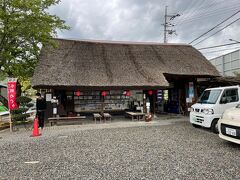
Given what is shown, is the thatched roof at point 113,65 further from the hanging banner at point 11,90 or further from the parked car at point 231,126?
the parked car at point 231,126

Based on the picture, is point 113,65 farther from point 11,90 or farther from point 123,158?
point 123,158

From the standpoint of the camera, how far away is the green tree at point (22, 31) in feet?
33.4

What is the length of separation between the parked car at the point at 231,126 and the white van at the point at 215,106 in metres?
2.05

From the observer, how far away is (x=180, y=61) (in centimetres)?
1489

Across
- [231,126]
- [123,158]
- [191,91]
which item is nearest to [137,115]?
[191,91]

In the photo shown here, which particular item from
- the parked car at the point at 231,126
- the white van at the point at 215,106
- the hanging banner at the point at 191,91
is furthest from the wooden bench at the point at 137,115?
the parked car at the point at 231,126

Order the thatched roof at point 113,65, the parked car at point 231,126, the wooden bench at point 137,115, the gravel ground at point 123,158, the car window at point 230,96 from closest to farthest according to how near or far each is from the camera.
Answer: the gravel ground at point 123,158
the parked car at point 231,126
the car window at point 230,96
the thatched roof at point 113,65
the wooden bench at point 137,115

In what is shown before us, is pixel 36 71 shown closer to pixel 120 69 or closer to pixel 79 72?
pixel 79 72

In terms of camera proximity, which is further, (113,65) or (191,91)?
(191,91)

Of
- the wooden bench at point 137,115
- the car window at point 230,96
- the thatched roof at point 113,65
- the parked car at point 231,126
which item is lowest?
the wooden bench at point 137,115

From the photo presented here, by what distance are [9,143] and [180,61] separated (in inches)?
495

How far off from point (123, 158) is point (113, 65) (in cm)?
912

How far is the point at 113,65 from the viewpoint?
13.4 meters

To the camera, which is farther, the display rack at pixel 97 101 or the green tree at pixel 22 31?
→ the display rack at pixel 97 101
